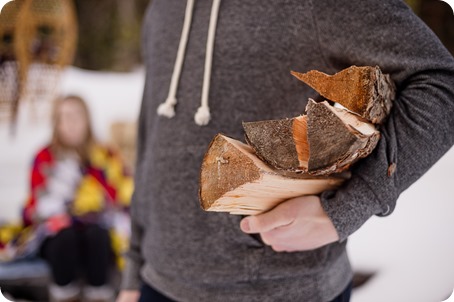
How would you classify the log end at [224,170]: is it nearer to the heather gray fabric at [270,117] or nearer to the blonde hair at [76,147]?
the heather gray fabric at [270,117]

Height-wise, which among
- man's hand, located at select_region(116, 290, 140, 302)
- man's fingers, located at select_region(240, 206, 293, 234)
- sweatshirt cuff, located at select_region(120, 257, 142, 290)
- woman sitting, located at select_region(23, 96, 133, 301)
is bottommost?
woman sitting, located at select_region(23, 96, 133, 301)

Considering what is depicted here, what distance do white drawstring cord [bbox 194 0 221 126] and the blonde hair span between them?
2.07 metres

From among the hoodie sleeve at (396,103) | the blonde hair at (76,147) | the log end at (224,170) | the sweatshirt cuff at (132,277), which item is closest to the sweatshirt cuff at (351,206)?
the hoodie sleeve at (396,103)

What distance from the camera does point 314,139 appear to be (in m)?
0.41

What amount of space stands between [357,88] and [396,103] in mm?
85

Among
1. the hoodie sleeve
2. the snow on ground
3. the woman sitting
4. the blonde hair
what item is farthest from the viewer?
the blonde hair

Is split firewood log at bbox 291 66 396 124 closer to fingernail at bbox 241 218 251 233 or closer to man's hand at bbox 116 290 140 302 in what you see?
fingernail at bbox 241 218 251 233

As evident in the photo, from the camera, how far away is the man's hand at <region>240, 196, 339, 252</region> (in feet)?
1.67

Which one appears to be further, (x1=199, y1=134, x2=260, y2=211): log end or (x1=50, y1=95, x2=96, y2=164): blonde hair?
(x1=50, y1=95, x2=96, y2=164): blonde hair

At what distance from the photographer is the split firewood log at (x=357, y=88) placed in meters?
0.47

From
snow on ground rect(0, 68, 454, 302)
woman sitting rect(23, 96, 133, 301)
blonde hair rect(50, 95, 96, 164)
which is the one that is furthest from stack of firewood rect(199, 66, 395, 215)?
blonde hair rect(50, 95, 96, 164)

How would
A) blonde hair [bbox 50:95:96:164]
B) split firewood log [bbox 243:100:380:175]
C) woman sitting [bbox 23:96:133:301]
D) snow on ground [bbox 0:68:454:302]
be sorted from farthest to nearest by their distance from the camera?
blonde hair [bbox 50:95:96:164], woman sitting [bbox 23:96:133:301], snow on ground [bbox 0:68:454:302], split firewood log [bbox 243:100:380:175]

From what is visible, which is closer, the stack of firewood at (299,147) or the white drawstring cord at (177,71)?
the stack of firewood at (299,147)

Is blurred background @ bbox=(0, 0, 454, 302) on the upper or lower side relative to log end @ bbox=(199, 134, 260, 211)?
lower
